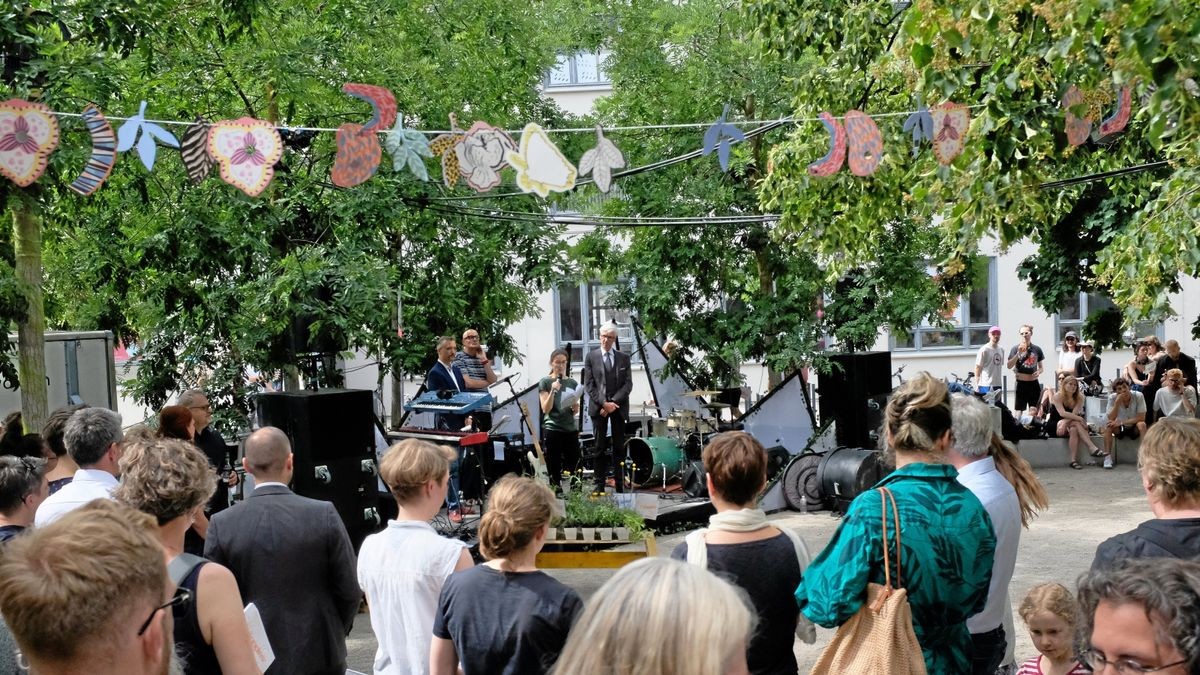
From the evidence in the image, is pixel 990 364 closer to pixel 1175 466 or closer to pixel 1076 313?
pixel 1076 313

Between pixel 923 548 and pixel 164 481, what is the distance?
2123mm

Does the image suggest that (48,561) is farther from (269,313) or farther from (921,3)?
(269,313)

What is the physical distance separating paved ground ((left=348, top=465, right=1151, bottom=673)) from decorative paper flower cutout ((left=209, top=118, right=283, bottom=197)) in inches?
127

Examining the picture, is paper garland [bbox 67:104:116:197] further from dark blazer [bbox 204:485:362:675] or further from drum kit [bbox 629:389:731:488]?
drum kit [bbox 629:389:731:488]

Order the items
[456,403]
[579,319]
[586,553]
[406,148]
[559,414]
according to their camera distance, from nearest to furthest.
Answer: [406,148] → [586,553] → [456,403] → [559,414] → [579,319]

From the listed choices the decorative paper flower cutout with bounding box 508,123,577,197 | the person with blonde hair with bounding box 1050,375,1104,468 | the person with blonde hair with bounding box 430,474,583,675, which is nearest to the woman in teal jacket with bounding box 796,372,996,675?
the person with blonde hair with bounding box 430,474,583,675

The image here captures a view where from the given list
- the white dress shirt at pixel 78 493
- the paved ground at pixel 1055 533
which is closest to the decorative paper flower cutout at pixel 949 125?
the paved ground at pixel 1055 533

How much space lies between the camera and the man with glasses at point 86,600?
6.50ft

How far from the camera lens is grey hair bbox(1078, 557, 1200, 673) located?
213 centimetres

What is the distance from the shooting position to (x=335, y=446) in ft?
30.5

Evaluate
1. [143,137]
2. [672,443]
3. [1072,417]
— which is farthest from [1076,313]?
[143,137]

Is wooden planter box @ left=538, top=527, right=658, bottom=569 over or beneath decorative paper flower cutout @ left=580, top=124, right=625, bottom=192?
beneath

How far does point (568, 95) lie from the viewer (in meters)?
28.1

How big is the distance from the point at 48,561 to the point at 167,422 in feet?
15.9
